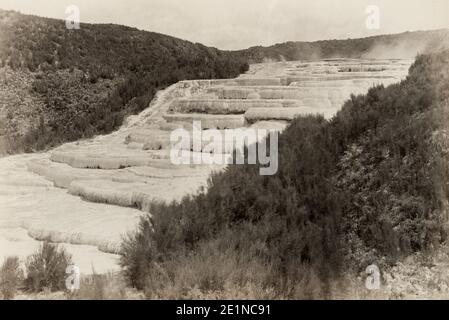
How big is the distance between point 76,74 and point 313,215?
73.4 feet

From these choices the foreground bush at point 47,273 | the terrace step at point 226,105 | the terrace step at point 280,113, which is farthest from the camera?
the terrace step at point 226,105

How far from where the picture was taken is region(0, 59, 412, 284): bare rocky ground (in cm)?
784

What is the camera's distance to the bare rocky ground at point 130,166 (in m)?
7.84

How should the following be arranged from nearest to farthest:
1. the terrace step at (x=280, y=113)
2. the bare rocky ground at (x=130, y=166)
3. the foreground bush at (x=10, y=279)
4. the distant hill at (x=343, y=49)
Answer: the foreground bush at (x=10, y=279)
the bare rocky ground at (x=130, y=166)
the terrace step at (x=280, y=113)
the distant hill at (x=343, y=49)

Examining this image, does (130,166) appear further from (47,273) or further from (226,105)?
(47,273)

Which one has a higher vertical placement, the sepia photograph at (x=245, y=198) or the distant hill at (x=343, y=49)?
the distant hill at (x=343, y=49)

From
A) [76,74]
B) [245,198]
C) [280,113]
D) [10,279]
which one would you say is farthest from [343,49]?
[10,279]

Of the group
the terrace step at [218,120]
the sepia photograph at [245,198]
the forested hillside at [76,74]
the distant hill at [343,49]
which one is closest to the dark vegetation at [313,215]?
the sepia photograph at [245,198]

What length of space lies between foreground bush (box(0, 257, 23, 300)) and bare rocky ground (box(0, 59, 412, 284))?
2.48 feet

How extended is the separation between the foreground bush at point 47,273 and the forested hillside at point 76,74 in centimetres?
1123

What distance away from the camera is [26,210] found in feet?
Result: 30.6

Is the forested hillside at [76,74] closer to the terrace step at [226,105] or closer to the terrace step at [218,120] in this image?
the terrace step at [226,105]

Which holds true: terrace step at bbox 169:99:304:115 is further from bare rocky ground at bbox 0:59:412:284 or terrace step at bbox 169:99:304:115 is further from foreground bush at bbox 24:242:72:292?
foreground bush at bbox 24:242:72:292
